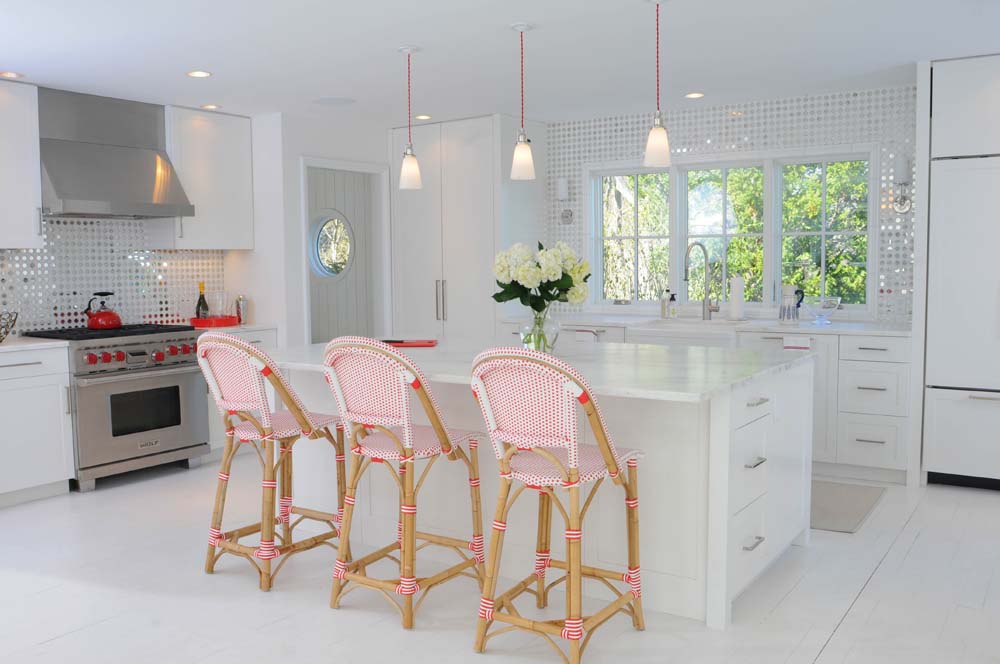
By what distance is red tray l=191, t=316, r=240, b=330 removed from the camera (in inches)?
231

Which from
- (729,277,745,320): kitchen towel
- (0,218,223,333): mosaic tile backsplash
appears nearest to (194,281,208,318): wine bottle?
(0,218,223,333): mosaic tile backsplash

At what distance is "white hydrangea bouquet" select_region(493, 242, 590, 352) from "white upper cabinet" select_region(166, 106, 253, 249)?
10.1 ft

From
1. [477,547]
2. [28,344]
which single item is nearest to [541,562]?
[477,547]

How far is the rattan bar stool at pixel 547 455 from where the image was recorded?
2615 millimetres

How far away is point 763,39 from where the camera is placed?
13.8 ft

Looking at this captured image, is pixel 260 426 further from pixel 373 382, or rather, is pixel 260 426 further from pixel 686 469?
pixel 686 469

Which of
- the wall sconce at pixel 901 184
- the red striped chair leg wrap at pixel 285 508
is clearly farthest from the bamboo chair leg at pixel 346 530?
the wall sconce at pixel 901 184

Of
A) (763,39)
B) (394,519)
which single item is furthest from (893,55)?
(394,519)

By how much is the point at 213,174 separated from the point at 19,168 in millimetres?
1222

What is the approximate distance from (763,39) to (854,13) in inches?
19.3

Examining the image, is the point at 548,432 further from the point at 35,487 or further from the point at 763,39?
the point at 35,487

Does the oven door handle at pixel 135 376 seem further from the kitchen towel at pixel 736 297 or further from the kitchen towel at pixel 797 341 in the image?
the kitchen towel at pixel 797 341

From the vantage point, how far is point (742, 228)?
6.18m

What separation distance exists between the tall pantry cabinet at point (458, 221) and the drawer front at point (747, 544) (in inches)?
126
